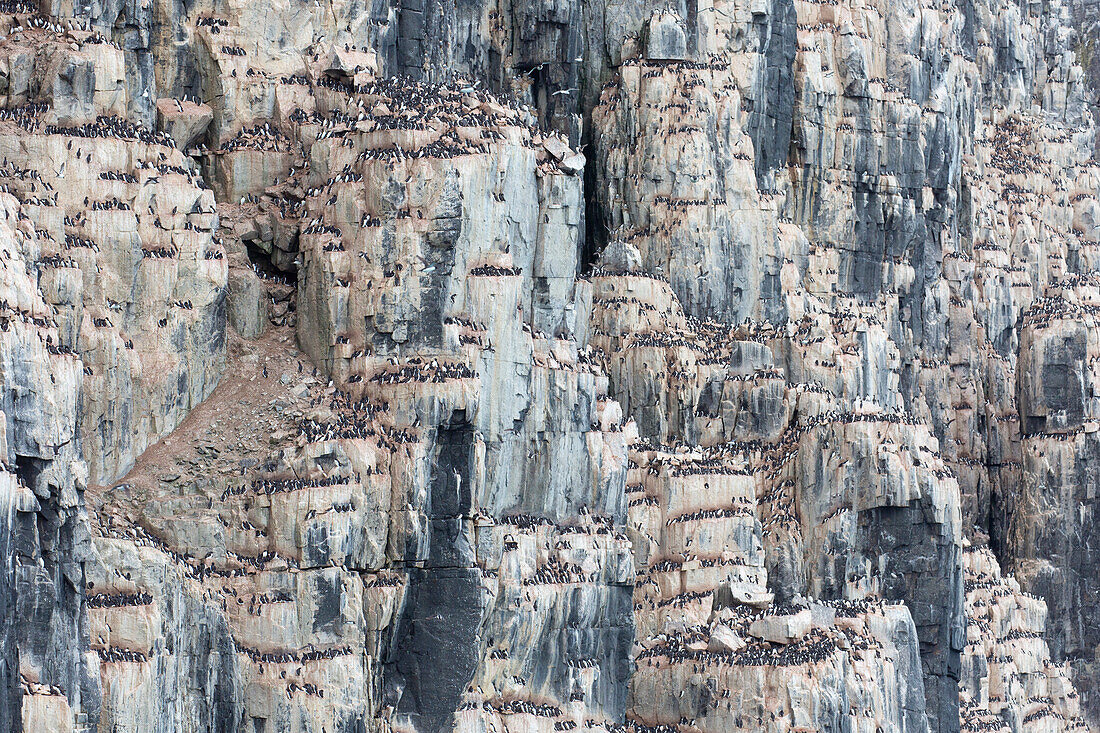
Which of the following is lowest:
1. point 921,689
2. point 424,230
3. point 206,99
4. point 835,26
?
point 921,689

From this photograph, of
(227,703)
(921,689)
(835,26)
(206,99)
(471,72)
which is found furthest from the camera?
(835,26)

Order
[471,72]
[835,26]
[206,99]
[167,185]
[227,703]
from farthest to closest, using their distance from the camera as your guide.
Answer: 1. [835,26]
2. [471,72]
3. [206,99]
4. [167,185]
5. [227,703]

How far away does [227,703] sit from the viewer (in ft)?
267

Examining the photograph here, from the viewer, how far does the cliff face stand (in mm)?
82812

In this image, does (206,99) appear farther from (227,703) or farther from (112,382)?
(227,703)

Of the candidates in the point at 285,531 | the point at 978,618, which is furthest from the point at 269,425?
the point at 978,618

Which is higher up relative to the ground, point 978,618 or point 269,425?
point 269,425

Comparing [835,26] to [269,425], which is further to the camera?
[835,26]

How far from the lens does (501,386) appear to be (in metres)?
91.4

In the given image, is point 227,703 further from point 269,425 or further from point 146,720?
point 269,425

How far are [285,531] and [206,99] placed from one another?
24.2 m

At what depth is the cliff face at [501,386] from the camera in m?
82.8

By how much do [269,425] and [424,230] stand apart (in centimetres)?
1040

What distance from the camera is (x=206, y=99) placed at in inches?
3900
